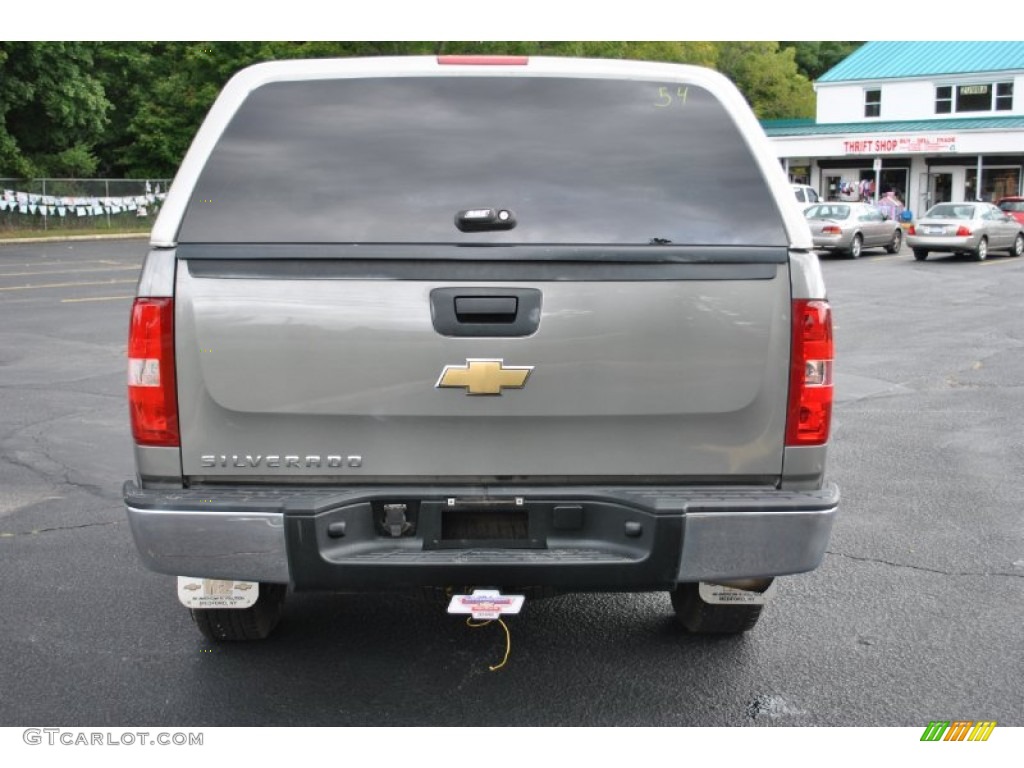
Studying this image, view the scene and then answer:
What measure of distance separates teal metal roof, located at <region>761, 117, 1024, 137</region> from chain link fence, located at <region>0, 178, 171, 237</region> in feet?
90.9

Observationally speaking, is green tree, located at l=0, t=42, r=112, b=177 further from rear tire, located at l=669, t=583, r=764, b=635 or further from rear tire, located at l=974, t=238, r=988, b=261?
rear tire, located at l=669, t=583, r=764, b=635

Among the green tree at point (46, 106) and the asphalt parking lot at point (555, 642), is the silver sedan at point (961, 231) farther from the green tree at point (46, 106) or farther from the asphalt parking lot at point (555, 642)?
the green tree at point (46, 106)

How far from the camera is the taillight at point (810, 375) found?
3588 mm

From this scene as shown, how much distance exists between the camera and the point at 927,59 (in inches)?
2137

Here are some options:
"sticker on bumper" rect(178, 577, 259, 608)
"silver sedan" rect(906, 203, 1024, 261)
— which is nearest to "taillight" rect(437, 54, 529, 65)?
"sticker on bumper" rect(178, 577, 259, 608)

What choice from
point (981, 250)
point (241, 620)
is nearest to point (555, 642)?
point (241, 620)

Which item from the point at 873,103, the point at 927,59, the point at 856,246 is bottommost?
the point at 856,246

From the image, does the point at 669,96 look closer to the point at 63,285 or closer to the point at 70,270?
the point at 63,285

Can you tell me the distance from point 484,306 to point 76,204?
41.6m

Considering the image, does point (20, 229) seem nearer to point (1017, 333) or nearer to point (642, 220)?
point (1017, 333)

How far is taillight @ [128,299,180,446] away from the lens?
11.5ft

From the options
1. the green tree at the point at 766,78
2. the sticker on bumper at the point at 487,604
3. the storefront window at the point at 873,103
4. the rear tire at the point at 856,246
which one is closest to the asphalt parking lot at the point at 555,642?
the sticker on bumper at the point at 487,604

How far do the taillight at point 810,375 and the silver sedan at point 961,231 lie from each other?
28.3 m

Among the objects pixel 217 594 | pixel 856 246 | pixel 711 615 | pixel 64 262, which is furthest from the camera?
pixel 856 246
